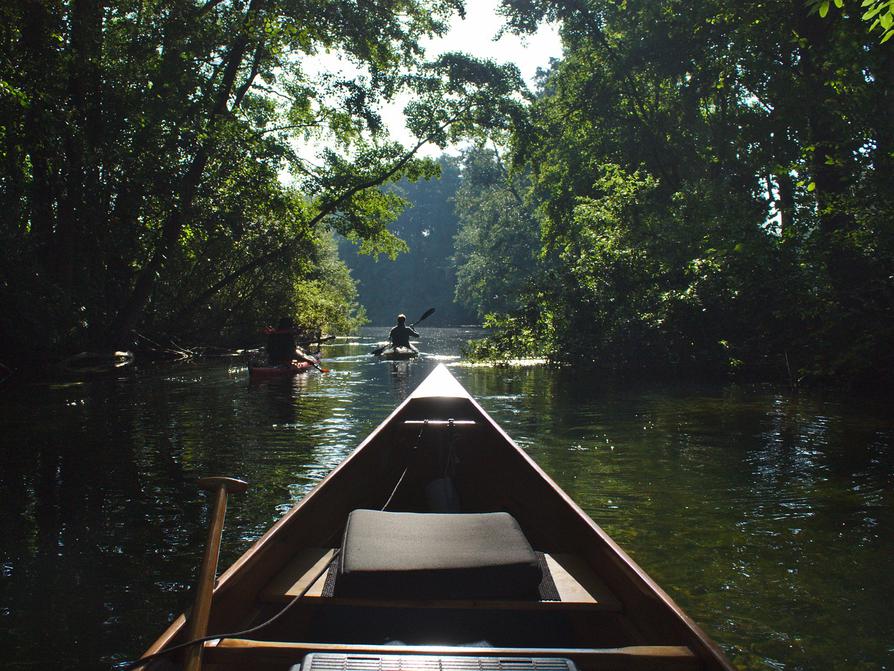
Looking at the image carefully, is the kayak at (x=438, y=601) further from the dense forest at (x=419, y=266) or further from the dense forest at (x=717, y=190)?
the dense forest at (x=419, y=266)

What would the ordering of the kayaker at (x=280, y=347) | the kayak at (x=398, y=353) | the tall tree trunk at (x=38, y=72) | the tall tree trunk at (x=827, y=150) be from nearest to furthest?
the tall tree trunk at (x=827, y=150), the tall tree trunk at (x=38, y=72), the kayaker at (x=280, y=347), the kayak at (x=398, y=353)

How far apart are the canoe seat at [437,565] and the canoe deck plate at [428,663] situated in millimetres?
745

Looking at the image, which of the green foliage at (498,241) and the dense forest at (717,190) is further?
the green foliage at (498,241)

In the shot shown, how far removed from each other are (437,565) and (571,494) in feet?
11.6

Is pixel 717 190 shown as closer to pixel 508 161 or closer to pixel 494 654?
pixel 508 161

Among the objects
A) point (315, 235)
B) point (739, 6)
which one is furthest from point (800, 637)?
point (315, 235)

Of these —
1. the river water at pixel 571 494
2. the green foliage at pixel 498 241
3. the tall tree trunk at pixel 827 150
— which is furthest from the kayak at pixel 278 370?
the green foliage at pixel 498 241

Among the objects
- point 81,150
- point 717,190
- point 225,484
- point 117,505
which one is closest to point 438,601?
point 225,484

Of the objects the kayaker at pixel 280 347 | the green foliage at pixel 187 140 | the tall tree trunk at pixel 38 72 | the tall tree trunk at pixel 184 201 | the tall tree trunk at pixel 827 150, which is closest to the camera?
the tall tree trunk at pixel 827 150

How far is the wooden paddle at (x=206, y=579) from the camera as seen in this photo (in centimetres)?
190

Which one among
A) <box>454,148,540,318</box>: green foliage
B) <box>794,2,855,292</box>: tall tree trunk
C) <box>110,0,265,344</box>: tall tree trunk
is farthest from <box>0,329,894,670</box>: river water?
<box>454,148,540,318</box>: green foliage

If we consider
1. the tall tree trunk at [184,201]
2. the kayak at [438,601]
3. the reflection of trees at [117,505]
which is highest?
the tall tree trunk at [184,201]

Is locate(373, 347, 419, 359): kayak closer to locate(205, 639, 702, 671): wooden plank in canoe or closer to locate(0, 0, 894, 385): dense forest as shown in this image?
locate(0, 0, 894, 385): dense forest

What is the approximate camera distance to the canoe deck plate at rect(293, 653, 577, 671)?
1.87 m
